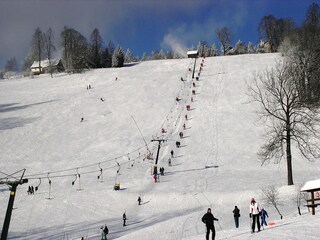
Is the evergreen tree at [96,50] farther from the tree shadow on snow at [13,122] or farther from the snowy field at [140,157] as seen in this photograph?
the tree shadow on snow at [13,122]

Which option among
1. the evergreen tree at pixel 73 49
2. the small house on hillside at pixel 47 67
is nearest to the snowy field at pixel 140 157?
the evergreen tree at pixel 73 49

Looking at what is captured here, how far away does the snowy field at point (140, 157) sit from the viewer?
26359mm

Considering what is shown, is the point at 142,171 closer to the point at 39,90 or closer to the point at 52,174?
the point at 52,174

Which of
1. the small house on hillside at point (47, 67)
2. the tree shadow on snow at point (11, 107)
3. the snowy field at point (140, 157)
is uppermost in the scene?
the small house on hillside at point (47, 67)

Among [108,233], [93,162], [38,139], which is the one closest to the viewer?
[108,233]

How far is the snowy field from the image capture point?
26.4 metres

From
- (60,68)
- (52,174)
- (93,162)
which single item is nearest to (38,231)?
(52,174)

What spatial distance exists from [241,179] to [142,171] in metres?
10.9

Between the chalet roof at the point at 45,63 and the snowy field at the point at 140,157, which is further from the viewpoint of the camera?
the chalet roof at the point at 45,63

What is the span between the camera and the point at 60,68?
10975cm

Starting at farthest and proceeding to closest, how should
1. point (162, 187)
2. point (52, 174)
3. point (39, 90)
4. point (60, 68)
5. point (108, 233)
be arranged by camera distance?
point (60, 68) → point (39, 90) → point (52, 174) → point (162, 187) → point (108, 233)

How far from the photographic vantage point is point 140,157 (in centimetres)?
4534

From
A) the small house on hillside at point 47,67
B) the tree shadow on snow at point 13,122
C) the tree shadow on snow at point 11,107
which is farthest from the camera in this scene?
the small house on hillside at point 47,67

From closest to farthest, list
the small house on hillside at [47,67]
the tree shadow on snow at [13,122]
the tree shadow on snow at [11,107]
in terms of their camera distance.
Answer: the tree shadow on snow at [13,122] → the tree shadow on snow at [11,107] → the small house on hillside at [47,67]
